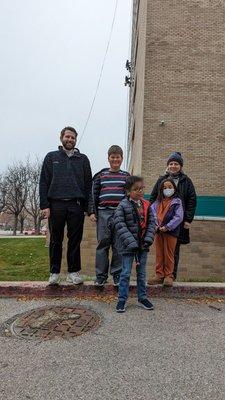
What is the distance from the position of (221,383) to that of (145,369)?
21.7 inches

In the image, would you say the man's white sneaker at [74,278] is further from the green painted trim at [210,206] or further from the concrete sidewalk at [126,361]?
the green painted trim at [210,206]

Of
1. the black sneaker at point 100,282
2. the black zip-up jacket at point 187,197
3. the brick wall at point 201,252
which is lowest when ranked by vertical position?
the brick wall at point 201,252

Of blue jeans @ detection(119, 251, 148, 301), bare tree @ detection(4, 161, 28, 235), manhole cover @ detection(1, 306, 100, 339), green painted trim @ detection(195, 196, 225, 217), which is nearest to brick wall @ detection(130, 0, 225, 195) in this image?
green painted trim @ detection(195, 196, 225, 217)

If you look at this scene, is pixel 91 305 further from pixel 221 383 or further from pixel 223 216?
pixel 223 216

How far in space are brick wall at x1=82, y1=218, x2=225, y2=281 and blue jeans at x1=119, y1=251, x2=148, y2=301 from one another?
6730 millimetres

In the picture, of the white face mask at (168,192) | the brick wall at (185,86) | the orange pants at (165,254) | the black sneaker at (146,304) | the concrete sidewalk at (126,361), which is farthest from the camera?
the brick wall at (185,86)

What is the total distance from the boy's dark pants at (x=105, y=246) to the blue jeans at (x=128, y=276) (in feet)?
1.56

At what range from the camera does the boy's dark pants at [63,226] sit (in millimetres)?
5383

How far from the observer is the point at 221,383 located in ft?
10.0

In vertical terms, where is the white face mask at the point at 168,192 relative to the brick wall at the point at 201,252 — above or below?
above

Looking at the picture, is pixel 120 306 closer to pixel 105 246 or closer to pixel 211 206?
pixel 105 246

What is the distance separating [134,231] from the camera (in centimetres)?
482

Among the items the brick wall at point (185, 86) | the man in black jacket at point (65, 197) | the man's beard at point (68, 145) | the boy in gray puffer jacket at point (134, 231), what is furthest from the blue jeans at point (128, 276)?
the brick wall at point (185, 86)

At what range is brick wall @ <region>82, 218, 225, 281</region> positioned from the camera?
457 inches
